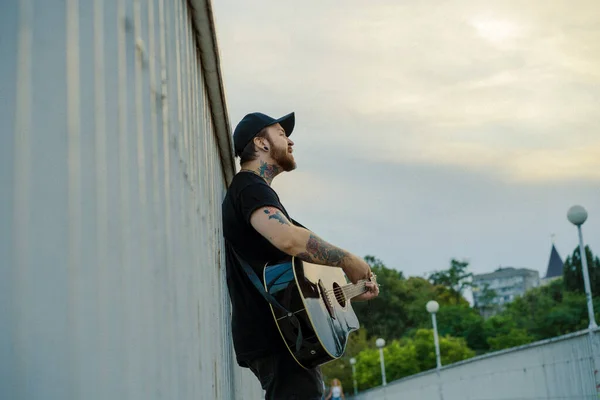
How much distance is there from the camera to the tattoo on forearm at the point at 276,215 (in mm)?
3268

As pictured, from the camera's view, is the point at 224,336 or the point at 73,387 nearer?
the point at 73,387

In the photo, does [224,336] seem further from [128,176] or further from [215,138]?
[128,176]

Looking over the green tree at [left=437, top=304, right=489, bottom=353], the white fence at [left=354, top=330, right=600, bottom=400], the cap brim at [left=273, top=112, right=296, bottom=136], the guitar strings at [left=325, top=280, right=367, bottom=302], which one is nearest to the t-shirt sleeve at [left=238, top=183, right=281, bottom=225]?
the cap brim at [left=273, top=112, right=296, bottom=136]

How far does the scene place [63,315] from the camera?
1.36m

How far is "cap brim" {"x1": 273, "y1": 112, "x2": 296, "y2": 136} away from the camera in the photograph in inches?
158

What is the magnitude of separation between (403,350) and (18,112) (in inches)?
2708

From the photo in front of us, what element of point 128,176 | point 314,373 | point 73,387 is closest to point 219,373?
point 314,373

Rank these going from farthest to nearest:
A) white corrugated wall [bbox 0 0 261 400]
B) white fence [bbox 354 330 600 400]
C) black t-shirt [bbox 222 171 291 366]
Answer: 1. white fence [bbox 354 330 600 400]
2. black t-shirt [bbox 222 171 291 366]
3. white corrugated wall [bbox 0 0 261 400]

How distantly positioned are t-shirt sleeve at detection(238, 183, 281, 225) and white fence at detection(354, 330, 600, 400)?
973cm

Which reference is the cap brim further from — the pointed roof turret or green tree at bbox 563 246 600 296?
the pointed roof turret

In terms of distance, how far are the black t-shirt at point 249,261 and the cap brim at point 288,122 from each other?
519 millimetres

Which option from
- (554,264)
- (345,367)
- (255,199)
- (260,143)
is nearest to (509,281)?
(554,264)

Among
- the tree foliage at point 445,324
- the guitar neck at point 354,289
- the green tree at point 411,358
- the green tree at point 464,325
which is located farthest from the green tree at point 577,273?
the guitar neck at point 354,289

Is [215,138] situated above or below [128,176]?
above
